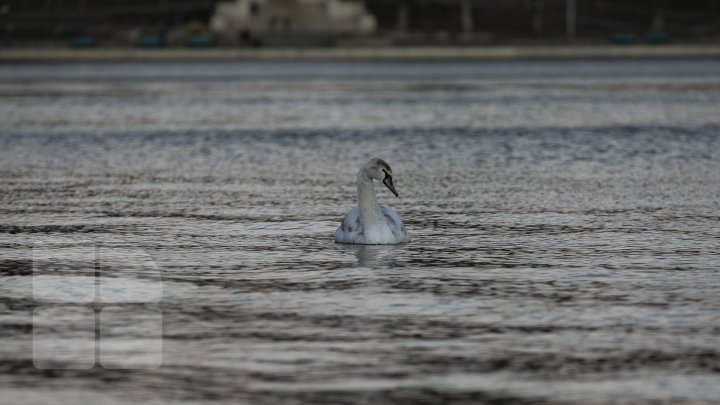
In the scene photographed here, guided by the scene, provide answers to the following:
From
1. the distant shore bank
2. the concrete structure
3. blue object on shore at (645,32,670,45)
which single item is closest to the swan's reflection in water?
the distant shore bank

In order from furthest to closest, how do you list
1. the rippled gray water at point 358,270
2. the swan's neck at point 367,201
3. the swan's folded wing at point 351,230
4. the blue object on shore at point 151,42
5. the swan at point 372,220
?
the blue object on shore at point 151,42, the swan's folded wing at point 351,230, the swan at point 372,220, the swan's neck at point 367,201, the rippled gray water at point 358,270

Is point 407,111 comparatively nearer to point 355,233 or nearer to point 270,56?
point 355,233

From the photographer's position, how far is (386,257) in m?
16.9

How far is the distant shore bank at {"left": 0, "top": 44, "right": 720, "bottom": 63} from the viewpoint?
113 m

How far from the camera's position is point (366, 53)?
115 m

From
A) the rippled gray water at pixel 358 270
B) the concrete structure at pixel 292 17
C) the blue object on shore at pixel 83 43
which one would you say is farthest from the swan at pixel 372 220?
the concrete structure at pixel 292 17

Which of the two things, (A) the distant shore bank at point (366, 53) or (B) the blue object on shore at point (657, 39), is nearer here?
(A) the distant shore bank at point (366, 53)

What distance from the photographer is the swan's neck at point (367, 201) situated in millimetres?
16797

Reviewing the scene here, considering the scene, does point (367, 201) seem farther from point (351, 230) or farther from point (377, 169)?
point (351, 230)

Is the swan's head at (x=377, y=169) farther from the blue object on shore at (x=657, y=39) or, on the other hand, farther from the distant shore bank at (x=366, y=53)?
the blue object on shore at (x=657, y=39)

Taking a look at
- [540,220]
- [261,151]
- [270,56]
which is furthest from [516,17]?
[540,220]

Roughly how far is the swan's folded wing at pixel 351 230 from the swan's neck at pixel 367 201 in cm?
19

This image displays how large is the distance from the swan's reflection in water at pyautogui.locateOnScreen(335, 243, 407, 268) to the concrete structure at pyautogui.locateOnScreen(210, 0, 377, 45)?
10972 centimetres

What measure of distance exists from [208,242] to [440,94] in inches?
1851
